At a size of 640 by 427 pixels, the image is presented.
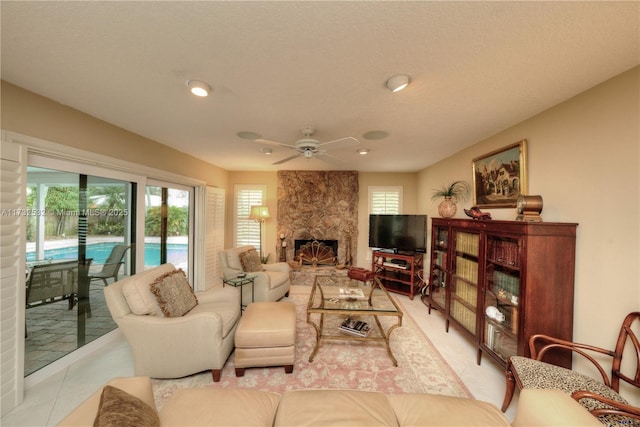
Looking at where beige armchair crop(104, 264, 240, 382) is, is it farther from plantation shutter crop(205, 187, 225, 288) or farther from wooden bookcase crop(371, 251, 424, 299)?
wooden bookcase crop(371, 251, 424, 299)

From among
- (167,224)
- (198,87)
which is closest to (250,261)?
(167,224)

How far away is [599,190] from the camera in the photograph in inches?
66.9

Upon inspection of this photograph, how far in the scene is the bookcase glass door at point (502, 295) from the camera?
198 centimetres

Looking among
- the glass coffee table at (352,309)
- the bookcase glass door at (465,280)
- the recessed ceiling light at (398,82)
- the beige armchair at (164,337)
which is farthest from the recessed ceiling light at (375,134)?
the beige armchair at (164,337)

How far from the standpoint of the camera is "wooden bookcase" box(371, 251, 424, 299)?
4.13 m

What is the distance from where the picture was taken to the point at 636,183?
59.3 inches

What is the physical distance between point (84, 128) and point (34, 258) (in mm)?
1324

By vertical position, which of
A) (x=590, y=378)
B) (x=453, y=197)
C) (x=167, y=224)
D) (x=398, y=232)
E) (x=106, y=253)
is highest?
(x=453, y=197)

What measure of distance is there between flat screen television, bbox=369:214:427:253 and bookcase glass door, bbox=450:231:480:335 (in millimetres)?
1457

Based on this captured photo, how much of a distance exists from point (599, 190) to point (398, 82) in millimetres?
1737

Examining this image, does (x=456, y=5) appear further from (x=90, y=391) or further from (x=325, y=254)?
(x=325, y=254)

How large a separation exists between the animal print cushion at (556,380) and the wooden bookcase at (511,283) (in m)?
0.27

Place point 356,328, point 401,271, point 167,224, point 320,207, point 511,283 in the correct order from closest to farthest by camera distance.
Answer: point 511,283 < point 356,328 < point 167,224 < point 401,271 < point 320,207

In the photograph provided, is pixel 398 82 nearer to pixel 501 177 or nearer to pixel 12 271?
pixel 501 177
